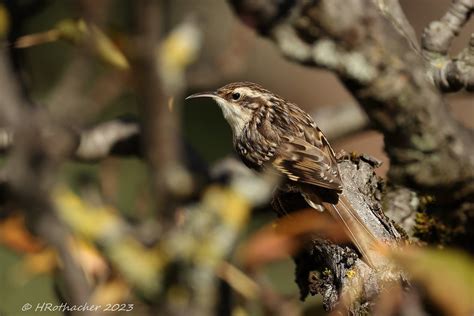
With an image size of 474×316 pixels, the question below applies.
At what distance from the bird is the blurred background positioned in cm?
21

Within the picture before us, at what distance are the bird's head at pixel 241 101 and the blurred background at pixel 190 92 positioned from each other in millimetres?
177

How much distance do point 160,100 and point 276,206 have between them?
Result: 81.6 inches

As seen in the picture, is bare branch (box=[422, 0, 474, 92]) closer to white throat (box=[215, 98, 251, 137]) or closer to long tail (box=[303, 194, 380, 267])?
long tail (box=[303, 194, 380, 267])

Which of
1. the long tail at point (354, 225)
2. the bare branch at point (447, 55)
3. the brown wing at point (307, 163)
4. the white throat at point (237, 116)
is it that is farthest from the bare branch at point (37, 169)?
the white throat at point (237, 116)

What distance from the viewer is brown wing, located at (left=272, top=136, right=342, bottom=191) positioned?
320cm

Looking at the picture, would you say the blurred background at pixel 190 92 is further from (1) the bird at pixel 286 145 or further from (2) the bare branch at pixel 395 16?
(2) the bare branch at pixel 395 16

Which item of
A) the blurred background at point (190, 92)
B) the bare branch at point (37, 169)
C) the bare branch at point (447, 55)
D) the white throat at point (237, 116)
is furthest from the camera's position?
the white throat at point (237, 116)

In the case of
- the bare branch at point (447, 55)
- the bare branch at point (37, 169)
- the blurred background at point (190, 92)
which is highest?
the bare branch at point (37, 169)

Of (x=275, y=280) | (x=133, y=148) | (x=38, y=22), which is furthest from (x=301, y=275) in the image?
(x=38, y=22)

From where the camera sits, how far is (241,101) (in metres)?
4.09

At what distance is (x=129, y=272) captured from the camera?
1585 mm

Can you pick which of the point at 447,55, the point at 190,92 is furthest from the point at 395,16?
the point at 190,92

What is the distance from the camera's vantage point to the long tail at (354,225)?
248 centimetres

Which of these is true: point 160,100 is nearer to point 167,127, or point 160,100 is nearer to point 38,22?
point 167,127
